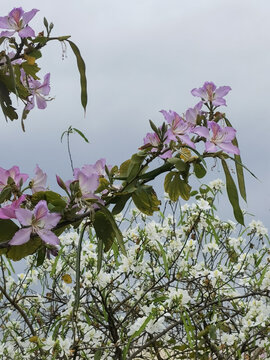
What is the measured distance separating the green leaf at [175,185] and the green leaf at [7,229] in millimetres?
309

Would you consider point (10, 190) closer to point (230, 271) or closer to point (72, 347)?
point (72, 347)

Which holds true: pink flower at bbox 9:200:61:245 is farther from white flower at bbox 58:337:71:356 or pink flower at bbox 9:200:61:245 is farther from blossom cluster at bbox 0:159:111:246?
white flower at bbox 58:337:71:356

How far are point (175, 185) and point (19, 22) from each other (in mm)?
523

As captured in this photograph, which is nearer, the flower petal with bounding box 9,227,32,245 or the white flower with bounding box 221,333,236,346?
the flower petal with bounding box 9,227,32,245

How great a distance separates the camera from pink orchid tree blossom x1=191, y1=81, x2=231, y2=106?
1.10 meters

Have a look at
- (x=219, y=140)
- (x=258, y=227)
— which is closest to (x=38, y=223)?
(x=219, y=140)

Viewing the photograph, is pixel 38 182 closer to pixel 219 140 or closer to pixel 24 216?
pixel 24 216

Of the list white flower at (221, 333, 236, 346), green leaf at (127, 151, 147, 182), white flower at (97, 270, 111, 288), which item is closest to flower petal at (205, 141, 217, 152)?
green leaf at (127, 151, 147, 182)

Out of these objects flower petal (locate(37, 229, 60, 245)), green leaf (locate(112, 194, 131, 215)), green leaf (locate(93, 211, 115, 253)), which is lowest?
flower petal (locate(37, 229, 60, 245))

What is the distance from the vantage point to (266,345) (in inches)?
92.5

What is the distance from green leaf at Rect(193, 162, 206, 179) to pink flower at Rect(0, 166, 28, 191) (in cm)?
32

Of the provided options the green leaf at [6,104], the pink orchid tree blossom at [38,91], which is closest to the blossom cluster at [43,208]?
the green leaf at [6,104]

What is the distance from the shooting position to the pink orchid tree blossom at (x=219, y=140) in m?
1.02

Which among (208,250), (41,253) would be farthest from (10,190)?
(208,250)
